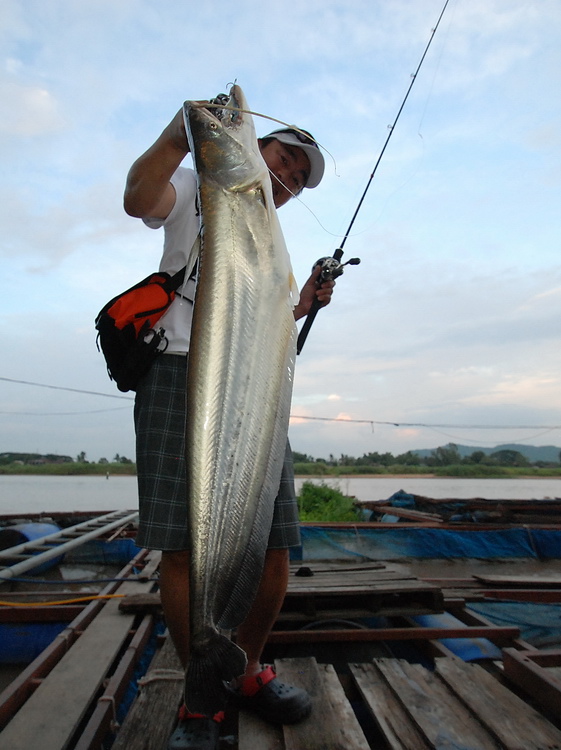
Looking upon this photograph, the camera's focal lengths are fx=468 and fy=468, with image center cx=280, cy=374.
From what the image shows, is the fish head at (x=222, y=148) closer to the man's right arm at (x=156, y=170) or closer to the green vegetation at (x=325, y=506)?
the man's right arm at (x=156, y=170)

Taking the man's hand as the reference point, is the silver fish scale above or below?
below

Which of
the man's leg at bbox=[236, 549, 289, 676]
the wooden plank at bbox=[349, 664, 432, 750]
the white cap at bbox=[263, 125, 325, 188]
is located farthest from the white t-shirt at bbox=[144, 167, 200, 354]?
the wooden plank at bbox=[349, 664, 432, 750]

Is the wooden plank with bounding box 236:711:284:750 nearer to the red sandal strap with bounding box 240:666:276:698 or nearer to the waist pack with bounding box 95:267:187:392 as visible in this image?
the red sandal strap with bounding box 240:666:276:698

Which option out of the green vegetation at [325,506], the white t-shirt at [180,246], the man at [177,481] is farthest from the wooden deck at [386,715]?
the green vegetation at [325,506]

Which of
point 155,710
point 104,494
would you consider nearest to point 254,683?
point 155,710

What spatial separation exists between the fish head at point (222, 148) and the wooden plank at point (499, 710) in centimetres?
261

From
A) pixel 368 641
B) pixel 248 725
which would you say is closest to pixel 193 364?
pixel 248 725

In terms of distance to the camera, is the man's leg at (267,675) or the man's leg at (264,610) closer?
the man's leg at (267,675)

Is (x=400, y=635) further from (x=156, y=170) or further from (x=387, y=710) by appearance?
(x=156, y=170)

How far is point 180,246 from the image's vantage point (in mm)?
2424

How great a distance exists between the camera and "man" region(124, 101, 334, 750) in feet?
6.76

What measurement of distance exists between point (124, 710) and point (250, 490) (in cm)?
203

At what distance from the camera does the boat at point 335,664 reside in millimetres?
2102

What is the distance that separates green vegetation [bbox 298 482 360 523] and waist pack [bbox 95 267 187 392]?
1090 cm
